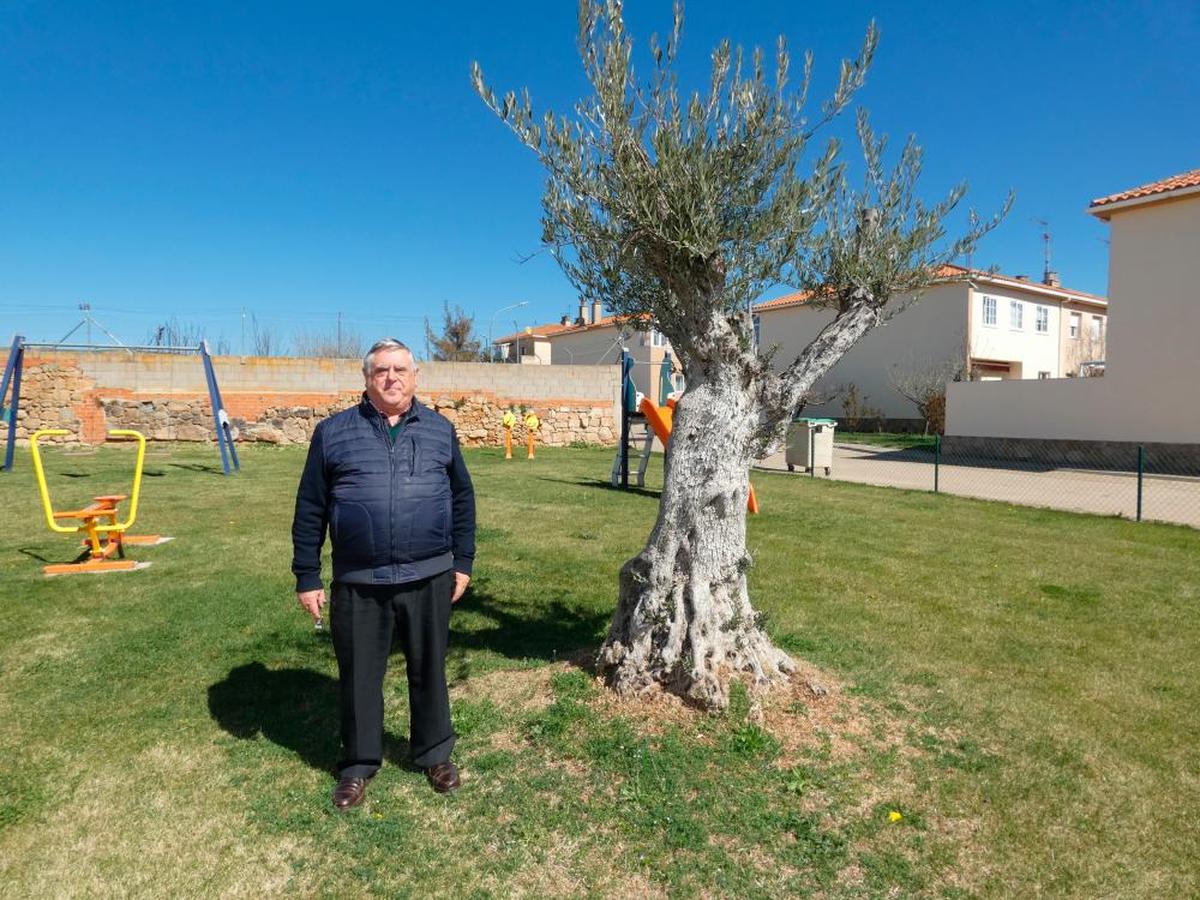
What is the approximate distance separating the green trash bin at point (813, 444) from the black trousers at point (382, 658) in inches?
583

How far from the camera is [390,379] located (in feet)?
11.0

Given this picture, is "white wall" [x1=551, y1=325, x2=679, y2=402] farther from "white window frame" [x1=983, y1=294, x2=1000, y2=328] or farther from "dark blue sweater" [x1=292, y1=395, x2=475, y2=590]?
"dark blue sweater" [x1=292, y1=395, x2=475, y2=590]

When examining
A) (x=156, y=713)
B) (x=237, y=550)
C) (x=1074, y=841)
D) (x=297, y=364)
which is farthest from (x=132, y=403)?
(x=1074, y=841)

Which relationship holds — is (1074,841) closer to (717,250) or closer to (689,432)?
(689,432)

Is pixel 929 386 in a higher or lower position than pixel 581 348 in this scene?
lower

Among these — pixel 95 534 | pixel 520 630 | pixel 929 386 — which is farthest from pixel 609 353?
pixel 520 630

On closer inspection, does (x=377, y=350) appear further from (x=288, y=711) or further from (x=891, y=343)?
(x=891, y=343)

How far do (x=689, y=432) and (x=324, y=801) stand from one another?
254 cm

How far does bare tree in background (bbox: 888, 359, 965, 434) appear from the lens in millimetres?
31266

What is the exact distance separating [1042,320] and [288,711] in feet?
129

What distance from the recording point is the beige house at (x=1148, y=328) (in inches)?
720

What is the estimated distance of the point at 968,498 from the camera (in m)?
13.6

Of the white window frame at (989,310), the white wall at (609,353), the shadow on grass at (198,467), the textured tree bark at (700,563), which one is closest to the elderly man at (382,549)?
the textured tree bark at (700,563)

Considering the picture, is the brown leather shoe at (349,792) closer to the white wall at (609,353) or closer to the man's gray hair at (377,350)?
the man's gray hair at (377,350)
